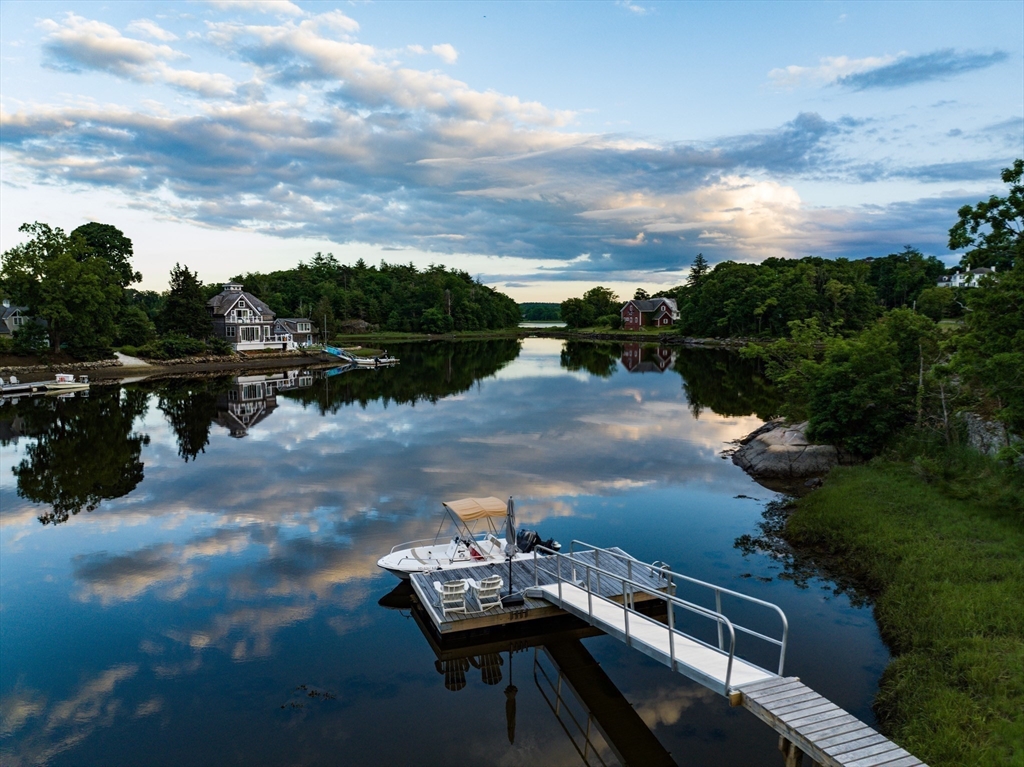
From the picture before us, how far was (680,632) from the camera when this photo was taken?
13.2m

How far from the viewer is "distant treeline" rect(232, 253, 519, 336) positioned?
144 meters

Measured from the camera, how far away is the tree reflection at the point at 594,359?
84000mm

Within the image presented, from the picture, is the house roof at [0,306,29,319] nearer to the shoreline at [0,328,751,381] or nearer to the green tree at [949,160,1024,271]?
the shoreline at [0,328,751,381]

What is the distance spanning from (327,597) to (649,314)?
153 meters

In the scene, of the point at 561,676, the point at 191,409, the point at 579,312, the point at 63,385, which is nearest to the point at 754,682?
the point at 561,676

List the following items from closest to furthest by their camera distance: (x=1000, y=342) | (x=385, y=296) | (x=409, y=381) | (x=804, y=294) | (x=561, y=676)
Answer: (x=561, y=676) < (x=1000, y=342) < (x=409, y=381) < (x=804, y=294) < (x=385, y=296)

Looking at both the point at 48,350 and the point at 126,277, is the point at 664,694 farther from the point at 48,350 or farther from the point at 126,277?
the point at 126,277

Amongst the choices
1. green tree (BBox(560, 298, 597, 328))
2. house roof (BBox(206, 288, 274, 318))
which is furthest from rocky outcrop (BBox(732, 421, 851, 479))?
green tree (BBox(560, 298, 597, 328))

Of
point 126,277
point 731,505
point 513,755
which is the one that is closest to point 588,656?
point 513,755

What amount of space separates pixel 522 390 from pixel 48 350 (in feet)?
174

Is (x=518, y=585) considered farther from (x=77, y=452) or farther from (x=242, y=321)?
(x=242, y=321)

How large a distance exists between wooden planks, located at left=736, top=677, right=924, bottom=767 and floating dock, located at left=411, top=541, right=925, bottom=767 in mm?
14

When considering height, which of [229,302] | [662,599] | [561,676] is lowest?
[561,676]

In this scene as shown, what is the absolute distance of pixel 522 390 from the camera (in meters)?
64.2
